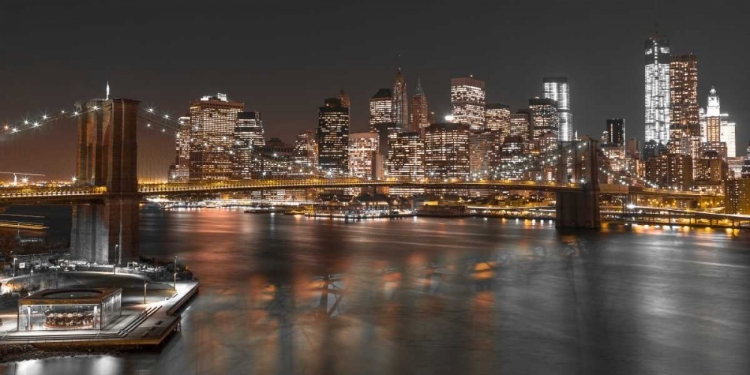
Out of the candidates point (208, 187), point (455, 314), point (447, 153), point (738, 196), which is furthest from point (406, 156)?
point (455, 314)

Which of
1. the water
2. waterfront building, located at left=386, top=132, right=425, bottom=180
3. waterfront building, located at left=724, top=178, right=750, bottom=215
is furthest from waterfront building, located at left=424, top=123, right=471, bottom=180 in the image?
the water

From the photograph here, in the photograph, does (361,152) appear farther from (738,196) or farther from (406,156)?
(738,196)

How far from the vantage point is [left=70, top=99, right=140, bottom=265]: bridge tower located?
25203mm

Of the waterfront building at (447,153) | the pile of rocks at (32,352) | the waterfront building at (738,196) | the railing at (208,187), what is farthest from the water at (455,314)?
the waterfront building at (447,153)

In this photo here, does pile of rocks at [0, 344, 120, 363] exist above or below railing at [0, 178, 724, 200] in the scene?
below

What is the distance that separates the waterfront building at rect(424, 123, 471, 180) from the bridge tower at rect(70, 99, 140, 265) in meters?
115

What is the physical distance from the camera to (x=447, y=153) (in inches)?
5541

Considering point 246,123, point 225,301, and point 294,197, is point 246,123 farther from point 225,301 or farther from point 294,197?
point 225,301

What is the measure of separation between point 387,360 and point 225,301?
8.02m

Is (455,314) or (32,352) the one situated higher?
(32,352)

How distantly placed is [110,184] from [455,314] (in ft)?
47.1

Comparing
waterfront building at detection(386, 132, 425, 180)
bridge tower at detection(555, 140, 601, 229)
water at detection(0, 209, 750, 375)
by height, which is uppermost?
waterfront building at detection(386, 132, 425, 180)

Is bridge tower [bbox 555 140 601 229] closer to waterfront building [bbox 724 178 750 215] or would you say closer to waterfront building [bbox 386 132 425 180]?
waterfront building [bbox 724 178 750 215]

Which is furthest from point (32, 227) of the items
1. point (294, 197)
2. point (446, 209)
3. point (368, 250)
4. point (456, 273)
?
point (294, 197)
